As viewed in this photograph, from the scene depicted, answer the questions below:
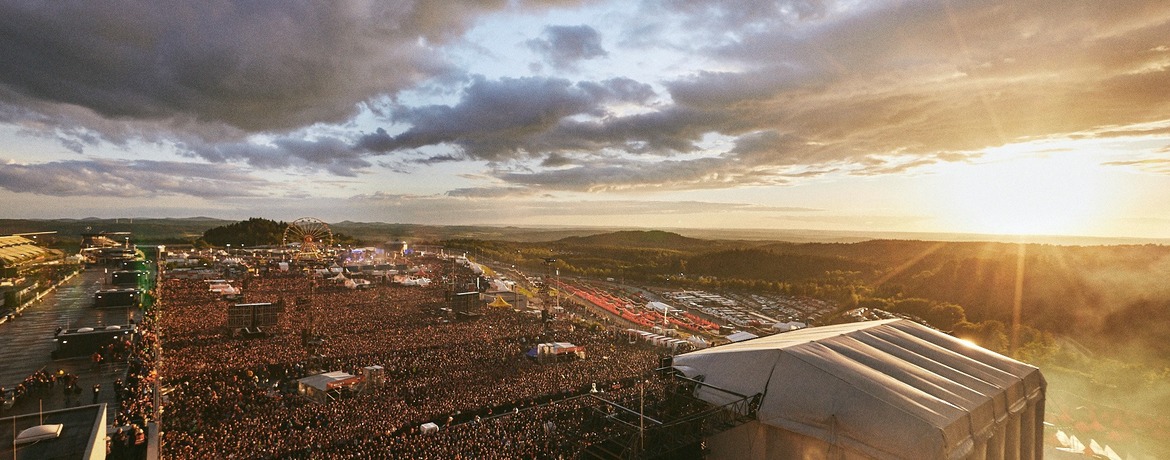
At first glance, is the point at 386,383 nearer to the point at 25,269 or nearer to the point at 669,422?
the point at 669,422

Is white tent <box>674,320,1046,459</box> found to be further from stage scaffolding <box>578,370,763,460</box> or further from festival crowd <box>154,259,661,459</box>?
festival crowd <box>154,259,661,459</box>

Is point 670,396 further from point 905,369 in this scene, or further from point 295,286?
point 295,286

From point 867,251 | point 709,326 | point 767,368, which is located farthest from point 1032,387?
point 867,251

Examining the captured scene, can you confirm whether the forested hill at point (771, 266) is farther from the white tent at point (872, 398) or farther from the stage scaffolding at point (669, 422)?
the stage scaffolding at point (669, 422)

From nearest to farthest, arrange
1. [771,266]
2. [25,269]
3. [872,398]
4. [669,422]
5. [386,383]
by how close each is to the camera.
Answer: [872,398] < [669,422] < [386,383] < [25,269] < [771,266]

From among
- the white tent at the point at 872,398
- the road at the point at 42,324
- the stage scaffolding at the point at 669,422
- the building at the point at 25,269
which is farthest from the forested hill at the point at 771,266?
the building at the point at 25,269

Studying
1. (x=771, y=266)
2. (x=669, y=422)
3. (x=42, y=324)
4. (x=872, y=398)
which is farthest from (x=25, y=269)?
(x=771, y=266)

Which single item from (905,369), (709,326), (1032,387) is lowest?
(709,326)

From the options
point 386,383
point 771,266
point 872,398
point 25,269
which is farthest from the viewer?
point 771,266

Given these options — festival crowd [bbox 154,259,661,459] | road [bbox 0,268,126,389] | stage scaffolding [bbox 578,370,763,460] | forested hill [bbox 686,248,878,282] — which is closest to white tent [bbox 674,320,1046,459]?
stage scaffolding [bbox 578,370,763,460]
